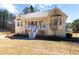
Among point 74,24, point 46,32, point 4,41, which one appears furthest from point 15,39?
point 74,24

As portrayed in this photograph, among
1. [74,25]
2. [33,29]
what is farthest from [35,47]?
[74,25]

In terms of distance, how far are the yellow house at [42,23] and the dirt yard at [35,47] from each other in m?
0.11

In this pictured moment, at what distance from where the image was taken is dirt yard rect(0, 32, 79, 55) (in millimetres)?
3082

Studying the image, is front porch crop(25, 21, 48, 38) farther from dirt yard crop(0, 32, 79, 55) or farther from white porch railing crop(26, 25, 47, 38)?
dirt yard crop(0, 32, 79, 55)

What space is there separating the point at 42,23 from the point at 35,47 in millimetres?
306

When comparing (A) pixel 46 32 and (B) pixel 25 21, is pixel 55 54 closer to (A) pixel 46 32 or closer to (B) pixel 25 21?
(A) pixel 46 32

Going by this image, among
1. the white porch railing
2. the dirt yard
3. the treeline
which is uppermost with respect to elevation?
the treeline

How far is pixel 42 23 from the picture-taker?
3.18m

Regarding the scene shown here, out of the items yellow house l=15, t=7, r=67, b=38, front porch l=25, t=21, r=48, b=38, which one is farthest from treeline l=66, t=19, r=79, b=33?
front porch l=25, t=21, r=48, b=38

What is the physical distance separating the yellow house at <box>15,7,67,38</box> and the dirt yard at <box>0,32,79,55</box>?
110mm

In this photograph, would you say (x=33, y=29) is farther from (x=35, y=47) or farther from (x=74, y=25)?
(x=74, y=25)

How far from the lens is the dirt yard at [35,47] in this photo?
308 centimetres

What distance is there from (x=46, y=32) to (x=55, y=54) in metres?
0.29

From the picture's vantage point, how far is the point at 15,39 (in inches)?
125
